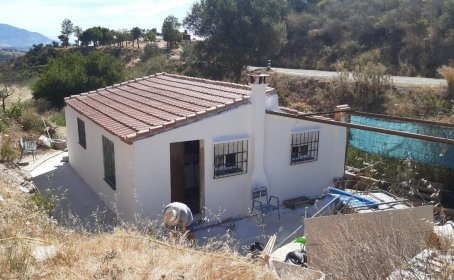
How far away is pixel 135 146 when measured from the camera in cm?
927

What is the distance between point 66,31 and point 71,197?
61.8 meters

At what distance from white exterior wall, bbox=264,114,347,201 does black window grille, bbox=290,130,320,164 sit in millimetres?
123

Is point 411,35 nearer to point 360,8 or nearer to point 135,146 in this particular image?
point 360,8

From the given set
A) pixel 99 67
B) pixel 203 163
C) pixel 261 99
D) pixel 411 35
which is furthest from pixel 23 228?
pixel 411 35

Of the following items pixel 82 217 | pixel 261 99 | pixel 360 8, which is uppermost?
pixel 360 8

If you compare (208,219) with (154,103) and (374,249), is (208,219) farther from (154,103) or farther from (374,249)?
(374,249)

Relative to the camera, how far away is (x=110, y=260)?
5.47 metres

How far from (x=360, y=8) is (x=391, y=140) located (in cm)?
3568

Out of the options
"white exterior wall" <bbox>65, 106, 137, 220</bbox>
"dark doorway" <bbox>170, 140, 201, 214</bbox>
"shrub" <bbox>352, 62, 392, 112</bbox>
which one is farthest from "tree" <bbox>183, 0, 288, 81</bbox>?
"dark doorway" <bbox>170, 140, 201, 214</bbox>

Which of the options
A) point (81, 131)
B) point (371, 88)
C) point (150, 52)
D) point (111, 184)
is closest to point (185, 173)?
point (111, 184)

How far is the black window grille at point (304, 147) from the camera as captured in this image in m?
11.6

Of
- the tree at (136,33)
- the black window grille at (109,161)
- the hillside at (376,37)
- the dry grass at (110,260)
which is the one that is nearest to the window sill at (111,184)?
the black window grille at (109,161)

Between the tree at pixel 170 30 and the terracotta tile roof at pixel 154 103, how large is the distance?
121ft

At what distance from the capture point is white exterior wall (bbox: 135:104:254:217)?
31.3ft
